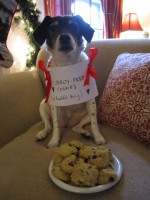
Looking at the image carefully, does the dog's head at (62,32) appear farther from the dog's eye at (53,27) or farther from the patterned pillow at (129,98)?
the patterned pillow at (129,98)

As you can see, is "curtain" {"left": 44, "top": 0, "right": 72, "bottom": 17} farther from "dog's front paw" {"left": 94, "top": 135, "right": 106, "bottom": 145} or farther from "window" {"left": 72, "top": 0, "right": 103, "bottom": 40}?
"dog's front paw" {"left": 94, "top": 135, "right": 106, "bottom": 145}

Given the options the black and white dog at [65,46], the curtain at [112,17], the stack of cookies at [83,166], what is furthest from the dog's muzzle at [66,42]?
the curtain at [112,17]

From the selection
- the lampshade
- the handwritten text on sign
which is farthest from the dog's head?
the lampshade

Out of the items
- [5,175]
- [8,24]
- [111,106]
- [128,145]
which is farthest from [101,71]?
[5,175]

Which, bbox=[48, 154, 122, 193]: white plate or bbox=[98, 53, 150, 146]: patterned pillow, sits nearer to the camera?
bbox=[48, 154, 122, 193]: white plate

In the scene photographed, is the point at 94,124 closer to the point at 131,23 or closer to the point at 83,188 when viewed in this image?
the point at 83,188

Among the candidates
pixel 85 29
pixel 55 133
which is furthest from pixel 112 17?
pixel 55 133

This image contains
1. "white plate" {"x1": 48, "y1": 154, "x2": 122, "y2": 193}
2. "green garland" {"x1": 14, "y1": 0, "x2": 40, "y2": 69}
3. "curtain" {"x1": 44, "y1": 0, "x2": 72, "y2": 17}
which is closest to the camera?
"white plate" {"x1": 48, "y1": 154, "x2": 122, "y2": 193}
